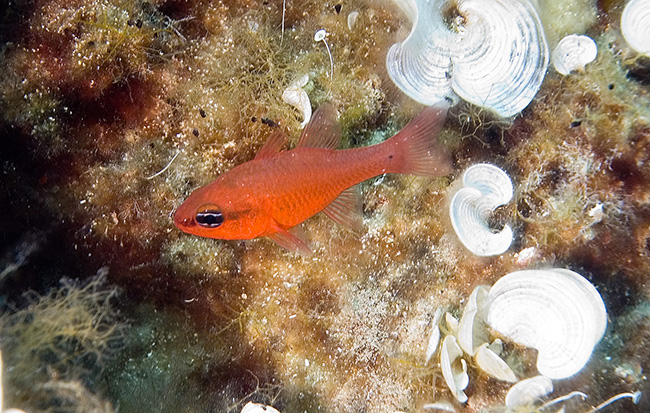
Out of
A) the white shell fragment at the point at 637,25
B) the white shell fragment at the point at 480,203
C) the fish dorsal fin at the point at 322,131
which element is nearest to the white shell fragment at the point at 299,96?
the fish dorsal fin at the point at 322,131

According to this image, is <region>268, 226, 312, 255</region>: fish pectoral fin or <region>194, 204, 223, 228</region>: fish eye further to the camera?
<region>268, 226, 312, 255</region>: fish pectoral fin

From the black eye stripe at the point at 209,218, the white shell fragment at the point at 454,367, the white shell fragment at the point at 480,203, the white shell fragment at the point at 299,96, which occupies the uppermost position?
the white shell fragment at the point at 299,96

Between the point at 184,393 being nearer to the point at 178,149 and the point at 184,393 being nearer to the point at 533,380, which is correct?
the point at 178,149

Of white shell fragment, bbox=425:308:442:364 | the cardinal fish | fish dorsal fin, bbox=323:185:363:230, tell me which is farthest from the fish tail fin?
white shell fragment, bbox=425:308:442:364

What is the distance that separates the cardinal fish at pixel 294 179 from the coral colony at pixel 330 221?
27 centimetres

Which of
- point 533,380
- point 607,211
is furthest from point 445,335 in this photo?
point 607,211

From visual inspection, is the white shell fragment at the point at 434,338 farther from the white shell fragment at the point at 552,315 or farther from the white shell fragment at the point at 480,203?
the white shell fragment at the point at 480,203

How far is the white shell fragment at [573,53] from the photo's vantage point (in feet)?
8.86

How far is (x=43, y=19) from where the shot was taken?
2.82 metres

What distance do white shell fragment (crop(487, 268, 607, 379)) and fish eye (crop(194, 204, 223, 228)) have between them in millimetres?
1892

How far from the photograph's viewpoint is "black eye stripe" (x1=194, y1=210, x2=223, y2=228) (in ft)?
8.63

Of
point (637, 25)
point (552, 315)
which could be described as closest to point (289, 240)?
point (552, 315)

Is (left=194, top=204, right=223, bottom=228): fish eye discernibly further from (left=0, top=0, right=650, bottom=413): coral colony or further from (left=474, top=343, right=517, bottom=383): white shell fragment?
(left=474, top=343, right=517, bottom=383): white shell fragment

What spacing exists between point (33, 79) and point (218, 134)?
1.27m
